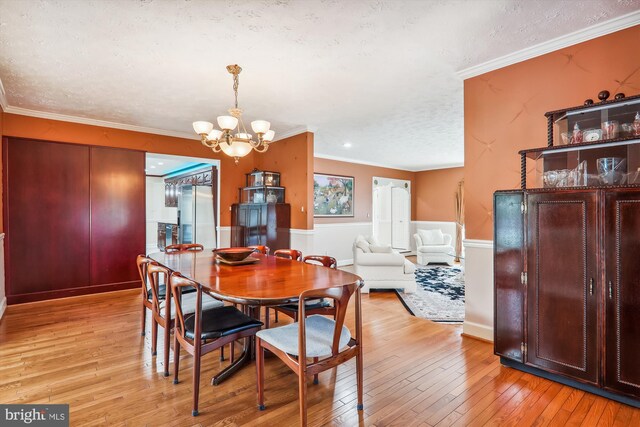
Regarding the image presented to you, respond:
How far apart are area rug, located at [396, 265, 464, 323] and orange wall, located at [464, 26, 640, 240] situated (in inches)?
49.0

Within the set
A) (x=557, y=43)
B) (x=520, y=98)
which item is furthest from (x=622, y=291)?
(x=557, y=43)

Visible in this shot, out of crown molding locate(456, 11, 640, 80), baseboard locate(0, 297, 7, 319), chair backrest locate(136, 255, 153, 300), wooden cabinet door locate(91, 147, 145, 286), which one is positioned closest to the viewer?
crown molding locate(456, 11, 640, 80)

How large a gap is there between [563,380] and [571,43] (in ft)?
8.57

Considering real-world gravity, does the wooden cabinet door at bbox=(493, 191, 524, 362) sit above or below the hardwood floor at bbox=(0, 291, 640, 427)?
above

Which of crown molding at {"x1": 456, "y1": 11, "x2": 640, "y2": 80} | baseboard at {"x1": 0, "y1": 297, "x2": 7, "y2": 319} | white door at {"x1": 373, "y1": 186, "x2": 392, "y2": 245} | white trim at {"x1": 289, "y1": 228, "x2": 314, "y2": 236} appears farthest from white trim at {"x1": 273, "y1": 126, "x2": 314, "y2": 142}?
baseboard at {"x1": 0, "y1": 297, "x2": 7, "y2": 319}

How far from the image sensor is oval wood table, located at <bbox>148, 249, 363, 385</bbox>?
5.89 ft

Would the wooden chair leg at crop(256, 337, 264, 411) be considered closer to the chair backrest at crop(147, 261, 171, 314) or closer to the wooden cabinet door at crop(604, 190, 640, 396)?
the chair backrest at crop(147, 261, 171, 314)

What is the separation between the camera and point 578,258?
7.09ft

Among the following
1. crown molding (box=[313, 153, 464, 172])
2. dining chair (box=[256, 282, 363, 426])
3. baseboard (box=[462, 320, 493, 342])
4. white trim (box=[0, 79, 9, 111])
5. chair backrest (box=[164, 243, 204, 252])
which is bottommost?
baseboard (box=[462, 320, 493, 342])

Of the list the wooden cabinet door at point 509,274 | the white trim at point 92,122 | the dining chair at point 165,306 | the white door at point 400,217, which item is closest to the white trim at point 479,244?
the wooden cabinet door at point 509,274

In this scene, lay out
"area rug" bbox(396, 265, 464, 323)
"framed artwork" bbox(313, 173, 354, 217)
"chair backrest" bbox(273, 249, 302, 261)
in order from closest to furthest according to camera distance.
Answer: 1. "chair backrest" bbox(273, 249, 302, 261)
2. "area rug" bbox(396, 265, 464, 323)
3. "framed artwork" bbox(313, 173, 354, 217)

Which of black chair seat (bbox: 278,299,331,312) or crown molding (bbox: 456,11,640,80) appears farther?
black chair seat (bbox: 278,299,331,312)

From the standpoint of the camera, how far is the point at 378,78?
10.4 feet

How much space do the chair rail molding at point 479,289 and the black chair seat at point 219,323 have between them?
2175mm
